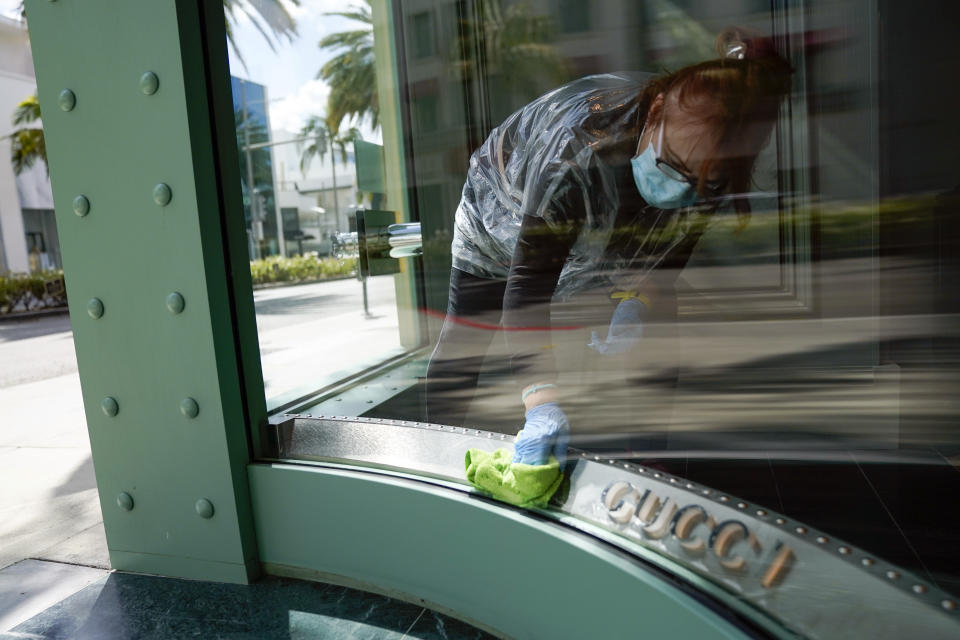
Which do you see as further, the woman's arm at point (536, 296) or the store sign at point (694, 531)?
the woman's arm at point (536, 296)

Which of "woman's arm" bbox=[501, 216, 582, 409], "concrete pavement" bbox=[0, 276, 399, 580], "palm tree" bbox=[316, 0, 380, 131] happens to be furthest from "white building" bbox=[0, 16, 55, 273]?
"woman's arm" bbox=[501, 216, 582, 409]

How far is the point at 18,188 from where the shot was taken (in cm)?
1700

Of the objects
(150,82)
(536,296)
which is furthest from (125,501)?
(536,296)

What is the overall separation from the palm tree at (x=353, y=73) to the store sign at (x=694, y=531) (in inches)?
57.8

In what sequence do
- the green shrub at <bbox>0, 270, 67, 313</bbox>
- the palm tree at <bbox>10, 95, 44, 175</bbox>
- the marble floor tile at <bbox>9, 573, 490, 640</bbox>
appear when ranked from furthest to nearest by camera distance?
the palm tree at <bbox>10, 95, 44, 175</bbox>, the green shrub at <bbox>0, 270, 67, 313</bbox>, the marble floor tile at <bbox>9, 573, 490, 640</bbox>

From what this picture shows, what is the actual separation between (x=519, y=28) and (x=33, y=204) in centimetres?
2006

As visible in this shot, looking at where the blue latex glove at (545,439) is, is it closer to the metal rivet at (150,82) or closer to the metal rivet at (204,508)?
the metal rivet at (204,508)

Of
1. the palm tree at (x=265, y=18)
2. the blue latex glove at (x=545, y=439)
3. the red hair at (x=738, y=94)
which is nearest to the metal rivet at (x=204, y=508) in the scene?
the blue latex glove at (x=545, y=439)

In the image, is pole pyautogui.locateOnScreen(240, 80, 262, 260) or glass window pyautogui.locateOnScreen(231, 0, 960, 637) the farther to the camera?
pole pyautogui.locateOnScreen(240, 80, 262, 260)

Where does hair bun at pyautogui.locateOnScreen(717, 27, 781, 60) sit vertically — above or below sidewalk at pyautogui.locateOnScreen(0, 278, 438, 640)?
above

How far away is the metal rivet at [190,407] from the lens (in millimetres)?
1480

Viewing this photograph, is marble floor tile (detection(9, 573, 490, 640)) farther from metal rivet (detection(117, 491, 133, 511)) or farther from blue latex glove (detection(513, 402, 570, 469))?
blue latex glove (detection(513, 402, 570, 469))

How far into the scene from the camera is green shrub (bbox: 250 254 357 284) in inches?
63.3

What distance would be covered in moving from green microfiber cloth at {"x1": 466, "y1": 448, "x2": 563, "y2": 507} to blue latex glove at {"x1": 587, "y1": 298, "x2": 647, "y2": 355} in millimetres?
223
